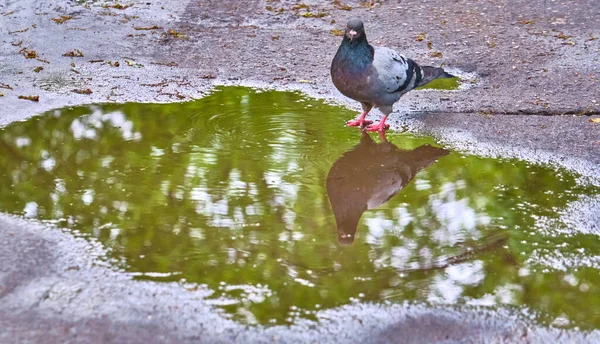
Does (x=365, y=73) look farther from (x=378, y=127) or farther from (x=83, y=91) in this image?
(x=83, y=91)

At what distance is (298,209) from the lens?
4598mm

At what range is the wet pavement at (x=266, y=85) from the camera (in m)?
3.36

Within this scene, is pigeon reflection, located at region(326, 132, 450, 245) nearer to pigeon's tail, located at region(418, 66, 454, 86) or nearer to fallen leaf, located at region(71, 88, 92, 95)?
pigeon's tail, located at region(418, 66, 454, 86)

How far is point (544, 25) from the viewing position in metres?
8.91

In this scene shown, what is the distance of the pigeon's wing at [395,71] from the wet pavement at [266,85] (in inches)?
12.2

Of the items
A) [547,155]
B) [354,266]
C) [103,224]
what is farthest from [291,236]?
[547,155]

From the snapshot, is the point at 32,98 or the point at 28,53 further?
the point at 28,53

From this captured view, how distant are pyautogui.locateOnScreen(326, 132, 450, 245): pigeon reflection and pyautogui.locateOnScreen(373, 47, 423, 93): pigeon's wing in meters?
0.51

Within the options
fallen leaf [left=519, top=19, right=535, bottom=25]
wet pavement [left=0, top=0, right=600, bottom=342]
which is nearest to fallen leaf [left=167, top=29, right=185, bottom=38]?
wet pavement [left=0, top=0, right=600, bottom=342]

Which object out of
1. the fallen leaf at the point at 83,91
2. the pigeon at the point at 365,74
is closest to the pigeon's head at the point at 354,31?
the pigeon at the point at 365,74

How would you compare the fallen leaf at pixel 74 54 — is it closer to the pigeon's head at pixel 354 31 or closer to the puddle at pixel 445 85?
the pigeon's head at pixel 354 31

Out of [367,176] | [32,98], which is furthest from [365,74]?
[32,98]

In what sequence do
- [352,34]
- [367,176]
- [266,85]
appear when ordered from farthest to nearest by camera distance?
[266,85] → [352,34] → [367,176]

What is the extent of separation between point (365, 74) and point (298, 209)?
1.93 meters
